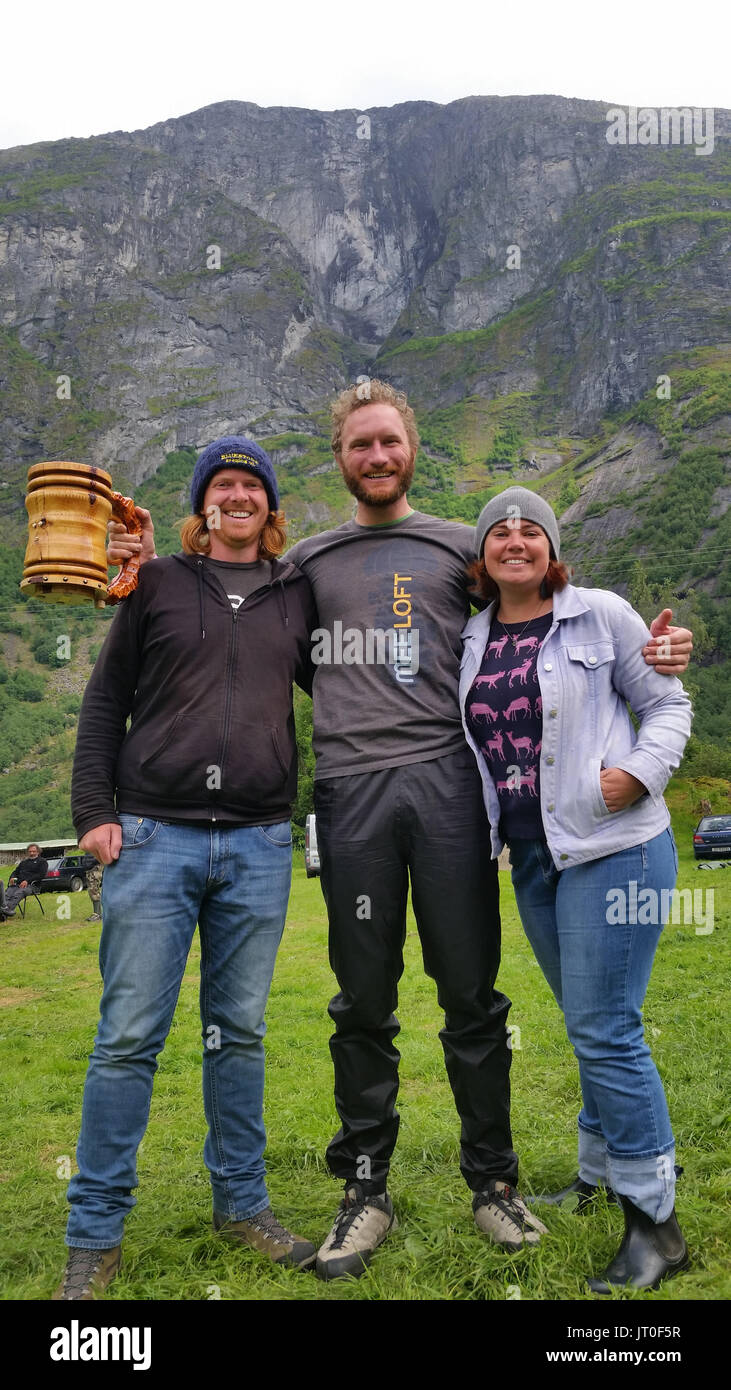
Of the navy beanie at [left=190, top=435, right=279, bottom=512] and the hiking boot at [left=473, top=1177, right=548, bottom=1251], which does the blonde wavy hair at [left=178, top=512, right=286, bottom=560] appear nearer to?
the navy beanie at [left=190, top=435, right=279, bottom=512]

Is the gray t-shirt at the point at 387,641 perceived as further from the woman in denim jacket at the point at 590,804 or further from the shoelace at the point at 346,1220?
the shoelace at the point at 346,1220

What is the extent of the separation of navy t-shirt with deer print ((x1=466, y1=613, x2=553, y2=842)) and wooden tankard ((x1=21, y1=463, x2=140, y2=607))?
5.15 ft

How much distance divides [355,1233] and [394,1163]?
1142mm

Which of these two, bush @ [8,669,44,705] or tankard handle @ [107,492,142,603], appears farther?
bush @ [8,669,44,705]

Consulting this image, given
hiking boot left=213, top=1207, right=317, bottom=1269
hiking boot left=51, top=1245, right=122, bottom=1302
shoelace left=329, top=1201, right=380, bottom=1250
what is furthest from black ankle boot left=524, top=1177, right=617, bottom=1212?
hiking boot left=51, top=1245, right=122, bottom=1302

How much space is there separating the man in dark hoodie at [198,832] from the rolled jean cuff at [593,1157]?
49.2 inches

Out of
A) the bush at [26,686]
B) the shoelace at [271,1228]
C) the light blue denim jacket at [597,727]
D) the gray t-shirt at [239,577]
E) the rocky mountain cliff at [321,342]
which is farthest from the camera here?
the rocky mountain cliff at [321,342]

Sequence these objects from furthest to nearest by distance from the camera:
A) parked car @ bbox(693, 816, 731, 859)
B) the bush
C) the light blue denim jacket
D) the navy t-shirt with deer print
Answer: the bush → parked car @ bbox(693, 816, 731, 859) → the navy t-shirt with deer print → the light blue denim jacket

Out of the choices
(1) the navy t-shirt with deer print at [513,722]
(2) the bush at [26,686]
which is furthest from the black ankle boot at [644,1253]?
(2) the bush at [26,686]

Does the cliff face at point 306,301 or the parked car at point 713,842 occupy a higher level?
the cliff face at point 306,301

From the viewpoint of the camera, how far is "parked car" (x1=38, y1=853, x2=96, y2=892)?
3164 cm

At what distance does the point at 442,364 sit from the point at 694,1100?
19183 centimetres

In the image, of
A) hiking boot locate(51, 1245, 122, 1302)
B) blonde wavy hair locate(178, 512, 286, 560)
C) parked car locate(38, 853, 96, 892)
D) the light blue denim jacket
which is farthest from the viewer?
parked car locate(38, 853, 96, 892)

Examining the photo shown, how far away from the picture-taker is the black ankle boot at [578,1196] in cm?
387
